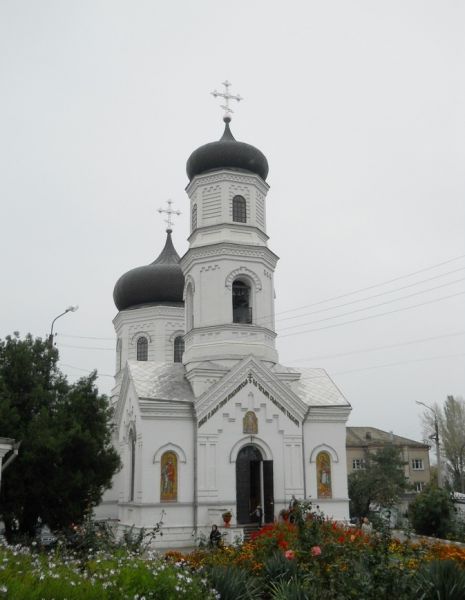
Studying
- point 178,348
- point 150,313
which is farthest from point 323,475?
point 150,313

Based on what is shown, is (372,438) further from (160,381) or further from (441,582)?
(441,582)

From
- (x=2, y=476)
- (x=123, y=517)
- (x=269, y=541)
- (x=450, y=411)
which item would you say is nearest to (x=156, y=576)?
(x=269, y=541)

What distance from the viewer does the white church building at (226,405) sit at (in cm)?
2111

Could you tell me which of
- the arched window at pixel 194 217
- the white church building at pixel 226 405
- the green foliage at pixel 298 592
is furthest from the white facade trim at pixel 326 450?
the green foliage at pixel 298 592

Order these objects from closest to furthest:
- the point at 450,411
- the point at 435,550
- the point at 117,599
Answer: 1. the point at 117,599
2. the point at 435,550
3. the point at 450,411

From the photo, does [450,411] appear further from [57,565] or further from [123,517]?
[57,565]

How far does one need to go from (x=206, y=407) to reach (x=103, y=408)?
191 inches

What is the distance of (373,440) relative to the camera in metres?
50.2

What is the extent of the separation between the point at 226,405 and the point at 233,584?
12.8 m

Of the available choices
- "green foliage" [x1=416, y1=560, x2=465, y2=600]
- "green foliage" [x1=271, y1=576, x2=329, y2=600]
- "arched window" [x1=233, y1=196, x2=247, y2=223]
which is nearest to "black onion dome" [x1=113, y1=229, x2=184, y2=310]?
"arched window" [x1=233, y1=196, x2=247, y2=223]

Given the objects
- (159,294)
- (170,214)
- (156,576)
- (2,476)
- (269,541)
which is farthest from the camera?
(170,214)

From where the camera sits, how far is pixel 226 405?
862 inches

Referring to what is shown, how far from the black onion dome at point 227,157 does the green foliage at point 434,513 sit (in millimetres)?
13577

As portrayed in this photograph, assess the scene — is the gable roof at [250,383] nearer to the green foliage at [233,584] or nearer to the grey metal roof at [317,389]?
the grey metal roof at [317,389]
